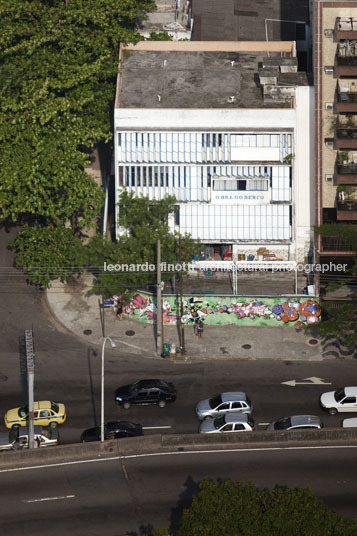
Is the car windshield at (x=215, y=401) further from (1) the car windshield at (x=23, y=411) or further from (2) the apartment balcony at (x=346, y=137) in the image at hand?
(2) the apartment balcony at (x=346, y=137)

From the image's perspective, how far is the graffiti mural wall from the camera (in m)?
103

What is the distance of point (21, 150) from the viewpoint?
4107 inches

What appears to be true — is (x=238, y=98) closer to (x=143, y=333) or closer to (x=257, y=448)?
(x=143, y=333)

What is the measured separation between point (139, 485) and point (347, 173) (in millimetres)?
37942

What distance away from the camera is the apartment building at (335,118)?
341 feet

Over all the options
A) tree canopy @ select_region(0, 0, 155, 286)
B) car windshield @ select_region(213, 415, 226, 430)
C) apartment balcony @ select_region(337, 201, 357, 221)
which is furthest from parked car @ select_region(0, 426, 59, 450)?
apartment balcony @ select_region(337, 201, 357, 221)

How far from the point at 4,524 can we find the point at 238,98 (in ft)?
159

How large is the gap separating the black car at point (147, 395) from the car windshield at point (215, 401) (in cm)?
327

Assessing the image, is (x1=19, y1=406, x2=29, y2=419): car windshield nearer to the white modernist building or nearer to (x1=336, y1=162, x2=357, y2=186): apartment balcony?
the white modernist building

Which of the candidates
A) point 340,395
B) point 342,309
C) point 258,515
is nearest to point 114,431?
point 340,395

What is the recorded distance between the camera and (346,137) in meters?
104

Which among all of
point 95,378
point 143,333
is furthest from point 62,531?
point 143,333

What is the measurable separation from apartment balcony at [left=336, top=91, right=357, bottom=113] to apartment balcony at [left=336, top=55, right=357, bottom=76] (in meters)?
1.80

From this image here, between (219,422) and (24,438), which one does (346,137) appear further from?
(24,438)
